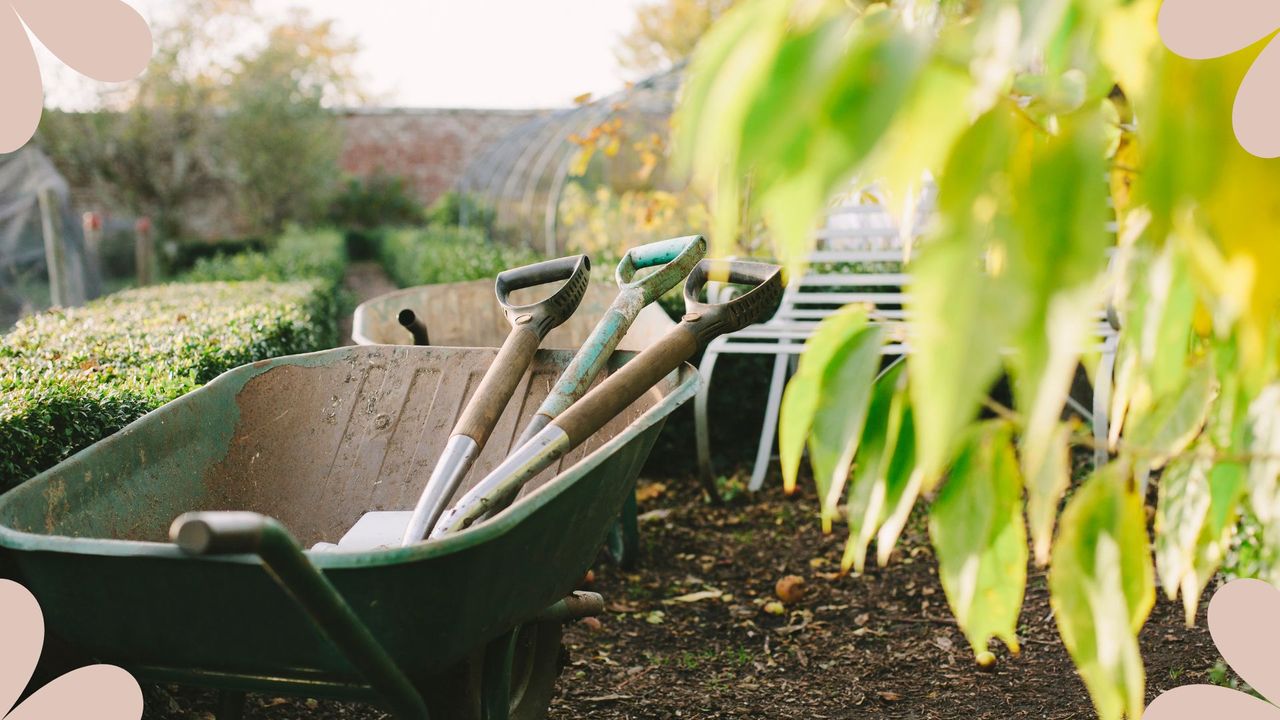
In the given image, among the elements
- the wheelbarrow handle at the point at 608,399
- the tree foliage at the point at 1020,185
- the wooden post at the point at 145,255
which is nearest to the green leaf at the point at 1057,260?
the tree foliage at the point at 1020,185

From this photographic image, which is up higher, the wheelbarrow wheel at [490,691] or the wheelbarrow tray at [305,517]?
the wheelbarrow tray at [305,517]

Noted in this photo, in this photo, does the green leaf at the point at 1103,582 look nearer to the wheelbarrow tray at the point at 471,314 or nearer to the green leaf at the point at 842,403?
the green leaf at the point at 842,403

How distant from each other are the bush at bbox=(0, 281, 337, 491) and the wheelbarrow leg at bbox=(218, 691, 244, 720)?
0.55m

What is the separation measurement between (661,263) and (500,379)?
632 millimetres

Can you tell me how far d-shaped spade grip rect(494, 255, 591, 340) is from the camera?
84.8 inches

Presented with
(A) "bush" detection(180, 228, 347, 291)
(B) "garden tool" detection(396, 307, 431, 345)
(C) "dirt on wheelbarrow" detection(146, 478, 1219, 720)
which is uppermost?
(B) "garden tool" detection(396, 307, 431, 345)

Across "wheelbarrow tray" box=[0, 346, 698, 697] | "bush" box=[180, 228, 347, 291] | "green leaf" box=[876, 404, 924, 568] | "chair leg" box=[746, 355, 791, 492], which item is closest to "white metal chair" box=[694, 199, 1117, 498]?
"chair leg" box=[746, 355, 791, 492]

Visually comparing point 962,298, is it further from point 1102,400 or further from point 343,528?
point 1102,400

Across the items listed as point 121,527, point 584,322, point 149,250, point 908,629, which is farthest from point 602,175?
point 121,527

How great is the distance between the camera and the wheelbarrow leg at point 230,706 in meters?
1.81

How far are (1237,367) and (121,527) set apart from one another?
1.64 m

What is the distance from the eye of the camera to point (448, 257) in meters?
7.32

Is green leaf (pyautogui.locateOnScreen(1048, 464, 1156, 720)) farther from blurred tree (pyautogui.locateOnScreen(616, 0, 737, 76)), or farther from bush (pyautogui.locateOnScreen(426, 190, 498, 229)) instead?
blurred tree (pyautogui.locateOnScreen(616, 0, 737, 76))

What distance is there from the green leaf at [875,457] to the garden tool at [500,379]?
1031 millimetres
